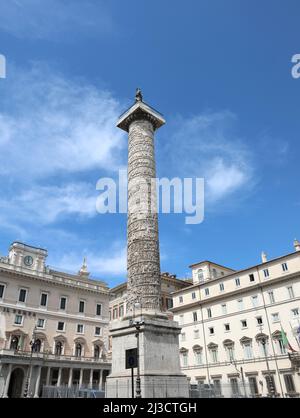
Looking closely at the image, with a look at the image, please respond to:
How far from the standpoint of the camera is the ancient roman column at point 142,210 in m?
14.5

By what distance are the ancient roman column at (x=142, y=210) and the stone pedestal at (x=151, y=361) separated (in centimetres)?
93

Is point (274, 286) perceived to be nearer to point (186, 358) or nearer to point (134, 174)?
point (186, 358)

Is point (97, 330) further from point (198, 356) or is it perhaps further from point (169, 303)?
→ point (198, 356)

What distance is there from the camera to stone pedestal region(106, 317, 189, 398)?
12.2m

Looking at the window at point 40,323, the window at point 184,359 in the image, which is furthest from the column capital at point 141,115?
the window at point 184,359

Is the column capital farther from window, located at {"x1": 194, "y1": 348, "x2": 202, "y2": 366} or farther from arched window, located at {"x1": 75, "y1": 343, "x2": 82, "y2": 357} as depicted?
arched window, located at {"x1": 75, "y1": 343, "x2": 82, "y2": 357}

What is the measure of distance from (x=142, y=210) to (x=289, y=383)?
18.2 metres

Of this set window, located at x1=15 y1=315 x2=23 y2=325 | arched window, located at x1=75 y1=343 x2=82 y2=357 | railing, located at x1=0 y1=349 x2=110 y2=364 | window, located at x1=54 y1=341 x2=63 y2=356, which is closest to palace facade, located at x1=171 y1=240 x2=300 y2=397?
railing, located at x1=0 y1=349 x2=110 y2=364

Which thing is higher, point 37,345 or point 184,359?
point 37,345

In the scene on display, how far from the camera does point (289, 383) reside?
2452cm

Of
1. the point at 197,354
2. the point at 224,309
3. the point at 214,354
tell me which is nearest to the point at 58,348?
the point at 197,354
